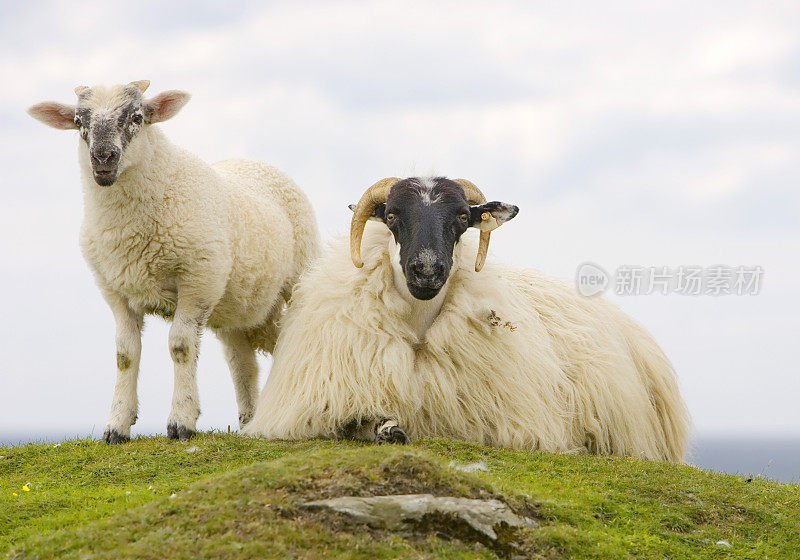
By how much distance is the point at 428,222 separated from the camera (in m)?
9.24

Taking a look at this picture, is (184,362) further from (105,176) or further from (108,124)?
(108,124)

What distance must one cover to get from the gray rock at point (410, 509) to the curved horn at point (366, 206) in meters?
4.00

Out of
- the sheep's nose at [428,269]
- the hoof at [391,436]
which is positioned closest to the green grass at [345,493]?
the hoof at [391,436]

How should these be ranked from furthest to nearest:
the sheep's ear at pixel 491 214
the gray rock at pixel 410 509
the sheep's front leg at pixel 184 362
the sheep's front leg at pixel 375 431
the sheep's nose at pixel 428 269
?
the sheep's front leg at pixel 184 362 < the sheep's ear at pixel 491 214 < the sheep's front leg at pixel 375 431 < the sheep's nose at pixel 428 269 < the gray rock at pixel 410 509

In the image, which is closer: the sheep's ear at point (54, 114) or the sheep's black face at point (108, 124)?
the sheep's black face at point (108, 124)

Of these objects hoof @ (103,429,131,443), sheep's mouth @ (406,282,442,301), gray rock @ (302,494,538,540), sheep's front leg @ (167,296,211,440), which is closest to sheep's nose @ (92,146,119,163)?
sheep's front leg @ (167,296,211,440)

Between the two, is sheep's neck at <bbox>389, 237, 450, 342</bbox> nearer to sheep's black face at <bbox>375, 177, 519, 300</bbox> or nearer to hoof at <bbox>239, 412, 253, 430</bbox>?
sheep's black face at <bbox>375, 177, 519, 300</bbox>

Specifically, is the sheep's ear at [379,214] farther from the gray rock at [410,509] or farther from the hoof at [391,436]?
the gray rock at [410,509]

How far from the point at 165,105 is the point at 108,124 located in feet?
2.86

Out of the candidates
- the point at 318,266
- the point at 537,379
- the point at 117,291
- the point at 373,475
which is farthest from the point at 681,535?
the point at 117,291

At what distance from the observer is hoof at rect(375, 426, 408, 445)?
899cm

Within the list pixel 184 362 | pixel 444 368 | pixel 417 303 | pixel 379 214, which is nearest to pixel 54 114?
pixel 184 362

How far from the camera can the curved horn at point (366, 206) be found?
9.98 metres

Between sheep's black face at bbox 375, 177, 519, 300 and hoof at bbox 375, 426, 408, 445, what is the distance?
4.30 feet
